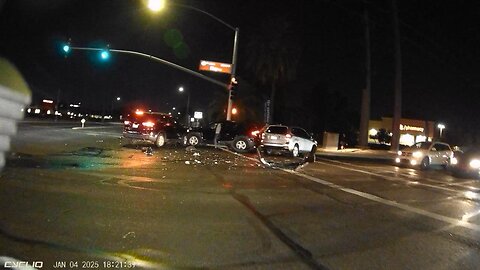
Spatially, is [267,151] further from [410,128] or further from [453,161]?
[410,128]

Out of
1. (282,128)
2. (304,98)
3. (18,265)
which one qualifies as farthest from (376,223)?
(304,98)

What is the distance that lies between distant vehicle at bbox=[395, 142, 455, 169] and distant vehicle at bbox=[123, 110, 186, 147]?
1297 cm

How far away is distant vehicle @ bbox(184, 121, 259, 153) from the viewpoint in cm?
3048

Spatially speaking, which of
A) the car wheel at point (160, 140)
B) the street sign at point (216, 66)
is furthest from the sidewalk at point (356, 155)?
the car wheel at point (160, 140)

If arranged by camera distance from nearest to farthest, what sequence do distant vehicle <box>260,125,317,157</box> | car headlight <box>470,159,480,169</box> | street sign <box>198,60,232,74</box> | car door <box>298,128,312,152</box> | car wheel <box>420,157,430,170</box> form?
car headlight <box>470,159,480,169</box>
car wheel <box>420,157,430,170</box>
distant vehicle <box>260,125,317,157</box>
car door <box>298,128,312,152</box>
street sign <box>198,60,232,74</box>

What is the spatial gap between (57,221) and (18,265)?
258 centimetres

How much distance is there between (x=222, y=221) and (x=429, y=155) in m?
20.3

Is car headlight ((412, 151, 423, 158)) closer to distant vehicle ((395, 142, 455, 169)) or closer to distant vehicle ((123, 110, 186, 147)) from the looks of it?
distant vehicle ((395, 142, 455, 169))

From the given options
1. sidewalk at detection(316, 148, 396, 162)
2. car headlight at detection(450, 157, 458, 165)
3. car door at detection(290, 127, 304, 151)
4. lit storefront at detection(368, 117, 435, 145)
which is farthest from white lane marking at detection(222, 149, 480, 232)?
lit storefront at detection(368, 117, 435, 145)

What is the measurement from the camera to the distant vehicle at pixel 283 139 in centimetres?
2800

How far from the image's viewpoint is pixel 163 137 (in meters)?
28.4

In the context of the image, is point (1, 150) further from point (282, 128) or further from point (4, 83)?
point (282, 128)

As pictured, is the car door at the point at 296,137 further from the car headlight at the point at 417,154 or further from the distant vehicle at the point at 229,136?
the car headlight at the point at 417,154

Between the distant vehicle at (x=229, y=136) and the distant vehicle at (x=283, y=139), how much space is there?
1.74 meters
